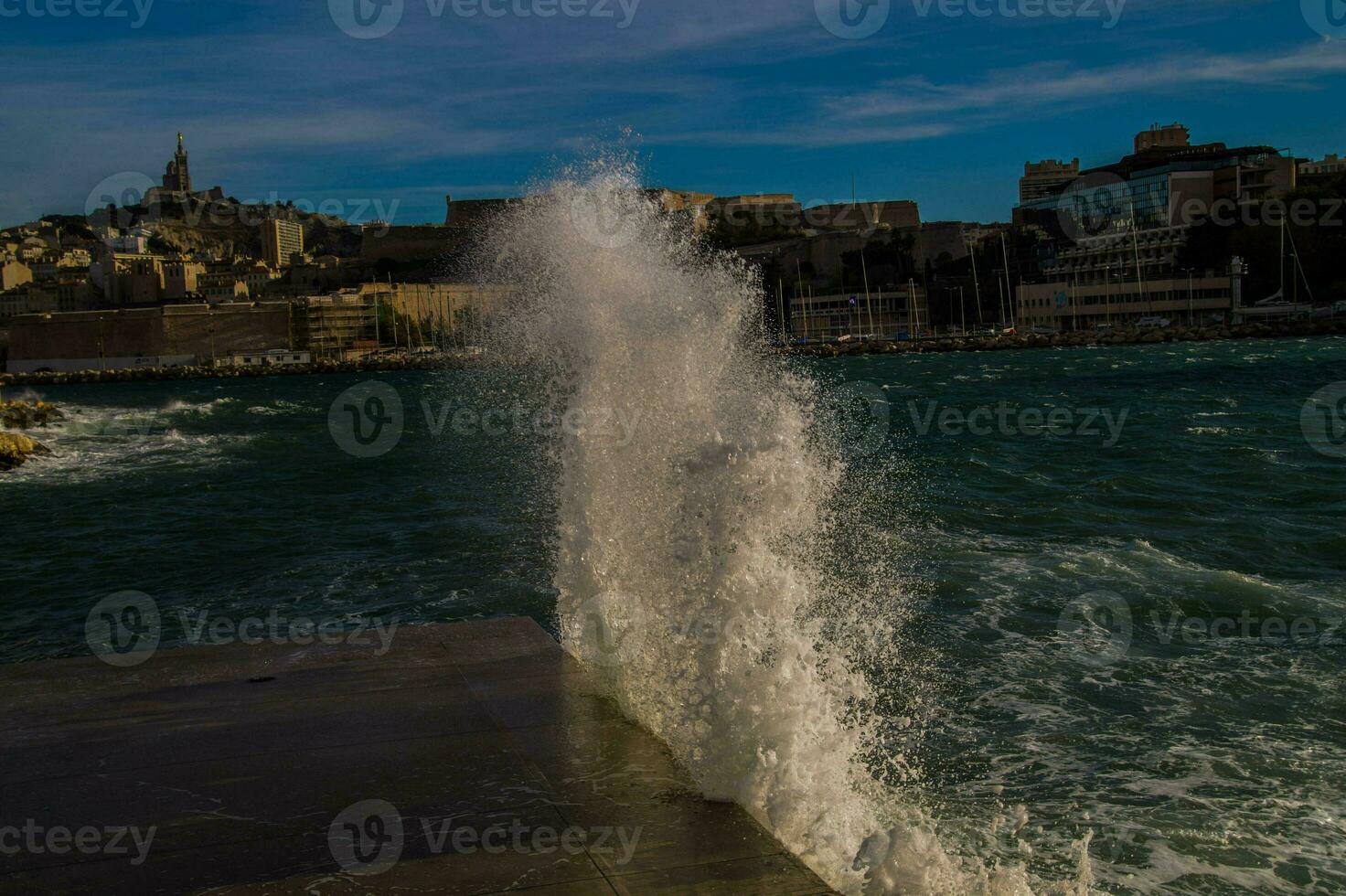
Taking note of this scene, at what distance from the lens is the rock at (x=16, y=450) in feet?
75.9

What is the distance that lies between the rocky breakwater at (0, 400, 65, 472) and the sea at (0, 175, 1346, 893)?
5511 mm

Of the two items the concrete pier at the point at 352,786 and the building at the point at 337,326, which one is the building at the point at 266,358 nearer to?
the building at the point at 337,326

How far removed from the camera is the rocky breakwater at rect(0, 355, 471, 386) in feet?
303

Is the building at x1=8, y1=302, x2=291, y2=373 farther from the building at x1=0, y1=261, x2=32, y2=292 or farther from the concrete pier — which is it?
the concrete pier

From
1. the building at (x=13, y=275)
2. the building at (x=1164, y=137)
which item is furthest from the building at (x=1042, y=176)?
the building at (x=13, y=275)

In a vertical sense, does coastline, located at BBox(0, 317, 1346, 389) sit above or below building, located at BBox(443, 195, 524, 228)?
below

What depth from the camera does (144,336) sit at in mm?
104938

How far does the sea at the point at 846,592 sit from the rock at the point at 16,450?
5213mm

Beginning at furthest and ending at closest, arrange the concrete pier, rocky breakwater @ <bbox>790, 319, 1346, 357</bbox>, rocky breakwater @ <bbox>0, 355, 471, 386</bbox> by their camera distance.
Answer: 1. rocky breakwater @ <bbox>0, 355, 471, 386</bbox>
2. rocky breakwater @ <bbox>790, 319, 1346, 357</bbox>
3. the concrete pier

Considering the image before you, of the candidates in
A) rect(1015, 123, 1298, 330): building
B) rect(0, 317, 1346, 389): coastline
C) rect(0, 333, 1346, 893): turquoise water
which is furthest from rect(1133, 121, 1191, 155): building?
rect(0, 333, 1346, 893): turquoise water

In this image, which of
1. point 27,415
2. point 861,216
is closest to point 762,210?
point 861,216

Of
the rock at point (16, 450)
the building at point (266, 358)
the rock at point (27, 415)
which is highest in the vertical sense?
the building at point (266, 358)

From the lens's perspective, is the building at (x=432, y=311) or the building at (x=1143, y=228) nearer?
the building at (x=1143, y=228)

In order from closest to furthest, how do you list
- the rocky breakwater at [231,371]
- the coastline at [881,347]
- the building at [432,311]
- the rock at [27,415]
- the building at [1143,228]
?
the rock at [27,415] < the coastline at [881,347] < the building at [1143,228] < the rocky breakwater at [231,371] < the building at [432,311]
